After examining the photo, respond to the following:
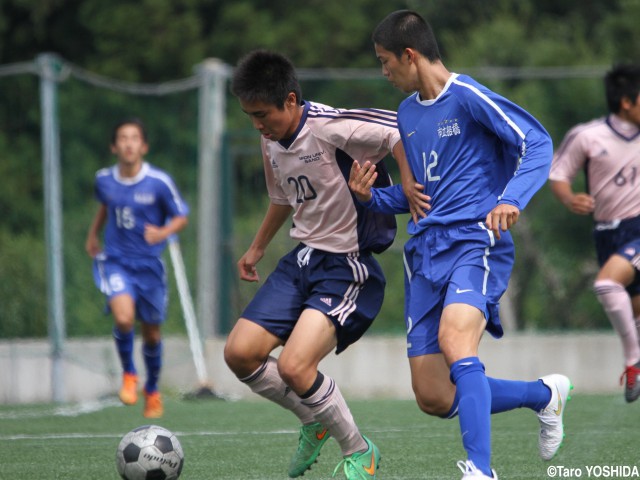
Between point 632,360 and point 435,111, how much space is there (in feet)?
11.5

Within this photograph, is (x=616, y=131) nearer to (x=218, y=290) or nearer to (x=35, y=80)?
(x=218, y=290)

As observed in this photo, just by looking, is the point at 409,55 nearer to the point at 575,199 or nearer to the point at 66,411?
the point at 575,199

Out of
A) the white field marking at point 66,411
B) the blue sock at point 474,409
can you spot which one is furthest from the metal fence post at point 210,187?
the blue sock at point 474,409

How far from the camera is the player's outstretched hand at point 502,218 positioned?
Answer: 15.8 feet

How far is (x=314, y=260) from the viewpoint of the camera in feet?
18.9

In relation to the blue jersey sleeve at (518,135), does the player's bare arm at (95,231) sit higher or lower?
lower

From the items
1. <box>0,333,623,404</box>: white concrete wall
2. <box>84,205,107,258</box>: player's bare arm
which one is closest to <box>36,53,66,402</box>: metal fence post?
<box>0,333,623,404</box>: white concrete wall

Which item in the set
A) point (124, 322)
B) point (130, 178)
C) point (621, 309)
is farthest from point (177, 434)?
point (621, 309)

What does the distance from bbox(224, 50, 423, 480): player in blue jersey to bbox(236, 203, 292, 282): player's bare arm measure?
0.70 ft

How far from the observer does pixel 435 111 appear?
17.6ft

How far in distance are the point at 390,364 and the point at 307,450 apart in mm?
5703

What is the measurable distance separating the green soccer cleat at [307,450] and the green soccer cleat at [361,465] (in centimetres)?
16

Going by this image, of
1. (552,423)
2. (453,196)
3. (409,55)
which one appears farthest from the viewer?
(552,423)

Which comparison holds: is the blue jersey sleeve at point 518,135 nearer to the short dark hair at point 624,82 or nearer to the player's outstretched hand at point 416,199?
the player's outstretched hand at point 416,199
